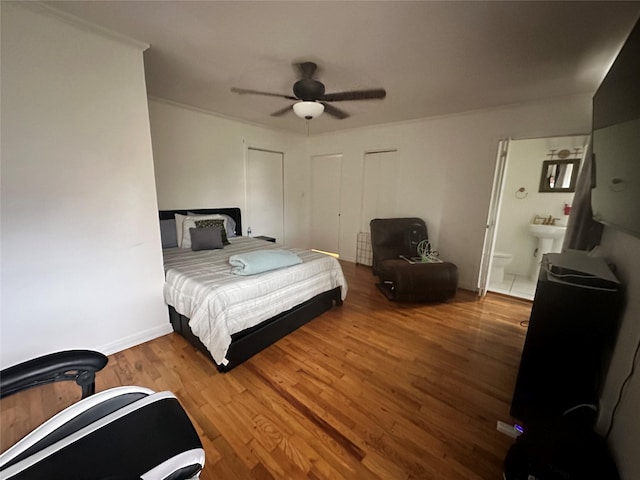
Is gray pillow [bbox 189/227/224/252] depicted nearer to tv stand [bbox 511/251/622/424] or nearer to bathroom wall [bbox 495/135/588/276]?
tv stand [bbox 511/251/622/424]

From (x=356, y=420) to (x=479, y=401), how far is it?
0.88 m

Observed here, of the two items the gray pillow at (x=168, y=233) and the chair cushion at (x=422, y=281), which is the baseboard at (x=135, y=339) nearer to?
the gray pillow at (x=168, y=233)

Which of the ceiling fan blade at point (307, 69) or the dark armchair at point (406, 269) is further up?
the ceiling fan blade at point (307, 69)

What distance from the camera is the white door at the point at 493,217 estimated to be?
3.21m

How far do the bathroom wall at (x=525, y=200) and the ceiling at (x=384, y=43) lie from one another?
1328 millimetres

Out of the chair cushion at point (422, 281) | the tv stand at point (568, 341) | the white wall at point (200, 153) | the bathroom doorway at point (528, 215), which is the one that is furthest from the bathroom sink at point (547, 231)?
the white wall at point (200, 153)

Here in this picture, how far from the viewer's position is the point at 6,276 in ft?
5.44

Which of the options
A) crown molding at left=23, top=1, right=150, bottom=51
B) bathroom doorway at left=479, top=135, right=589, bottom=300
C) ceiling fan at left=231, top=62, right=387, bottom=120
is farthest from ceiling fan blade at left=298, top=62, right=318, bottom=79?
bathroom doorway at left=479, top=135, right=589, bottom=300

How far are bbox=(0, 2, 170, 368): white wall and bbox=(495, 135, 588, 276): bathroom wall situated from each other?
15.0 ft

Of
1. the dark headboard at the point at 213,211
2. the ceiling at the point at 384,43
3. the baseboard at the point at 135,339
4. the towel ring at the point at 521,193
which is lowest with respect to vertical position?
the baseboard at the point at 135,339

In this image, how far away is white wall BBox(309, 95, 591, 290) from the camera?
9.58ft

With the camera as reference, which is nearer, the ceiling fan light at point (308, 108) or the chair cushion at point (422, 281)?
the ceiling fan light at point (308, 108)

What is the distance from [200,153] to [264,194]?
1.29 metres

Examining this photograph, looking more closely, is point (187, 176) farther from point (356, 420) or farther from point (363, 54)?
point (356, 420)
